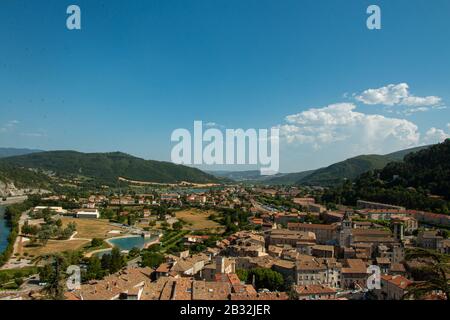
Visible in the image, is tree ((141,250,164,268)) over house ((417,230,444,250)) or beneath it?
beneath

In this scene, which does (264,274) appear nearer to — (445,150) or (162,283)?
(162,283)

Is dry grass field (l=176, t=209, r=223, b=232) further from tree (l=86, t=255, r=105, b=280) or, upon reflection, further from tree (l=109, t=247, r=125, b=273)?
tree (l=86, t=255, r=105, b=280)

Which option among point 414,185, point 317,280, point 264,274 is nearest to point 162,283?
point 264,274

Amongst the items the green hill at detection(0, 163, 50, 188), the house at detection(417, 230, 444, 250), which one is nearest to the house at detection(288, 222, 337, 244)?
the house at detection(417, 230, 444, 250)

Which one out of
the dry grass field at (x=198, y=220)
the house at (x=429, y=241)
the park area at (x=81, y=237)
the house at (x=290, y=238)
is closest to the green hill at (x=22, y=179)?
the park area at (x=81, y=237)

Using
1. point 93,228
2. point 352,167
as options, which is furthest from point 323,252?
point 352,167
